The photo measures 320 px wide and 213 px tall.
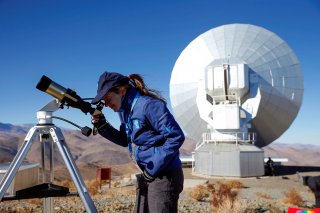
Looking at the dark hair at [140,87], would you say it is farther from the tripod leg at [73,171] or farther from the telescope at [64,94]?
the tripod leg at [73,171]

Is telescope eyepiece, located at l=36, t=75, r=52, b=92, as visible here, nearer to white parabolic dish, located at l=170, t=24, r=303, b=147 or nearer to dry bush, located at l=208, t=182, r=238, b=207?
dry bush, located at l=208, t=182, r=238, b=207

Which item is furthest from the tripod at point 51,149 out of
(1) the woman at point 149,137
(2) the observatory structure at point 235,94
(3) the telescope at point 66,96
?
(2) the observatory structure at point 235,94

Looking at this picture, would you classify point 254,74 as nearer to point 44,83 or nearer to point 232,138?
point 232,138

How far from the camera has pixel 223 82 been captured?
20078 mm

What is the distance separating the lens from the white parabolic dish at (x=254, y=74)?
21.4 m

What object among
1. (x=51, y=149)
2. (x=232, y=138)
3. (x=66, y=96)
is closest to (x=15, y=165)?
(x=51, y=149)

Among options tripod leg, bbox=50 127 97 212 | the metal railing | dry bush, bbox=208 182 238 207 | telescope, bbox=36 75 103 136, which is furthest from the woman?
the metal railing

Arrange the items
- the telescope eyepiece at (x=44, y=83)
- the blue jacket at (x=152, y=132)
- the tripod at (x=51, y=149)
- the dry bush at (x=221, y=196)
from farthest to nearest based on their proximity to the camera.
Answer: the dry bush at (x=221, y=196) < the telescope eyepiece at (x=44, y=83) < the tripod at (x=51, y=149) < the blue jacket at (x=152, y=132)

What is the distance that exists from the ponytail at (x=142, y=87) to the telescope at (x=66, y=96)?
1.30 feet

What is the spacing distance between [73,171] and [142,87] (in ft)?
3.27

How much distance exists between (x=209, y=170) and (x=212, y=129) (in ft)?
9.35

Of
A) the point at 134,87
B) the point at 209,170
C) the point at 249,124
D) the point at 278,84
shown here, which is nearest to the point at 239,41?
the point at 278,84

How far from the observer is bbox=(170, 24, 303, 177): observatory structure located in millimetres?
20156

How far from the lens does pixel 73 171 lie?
306 cm
